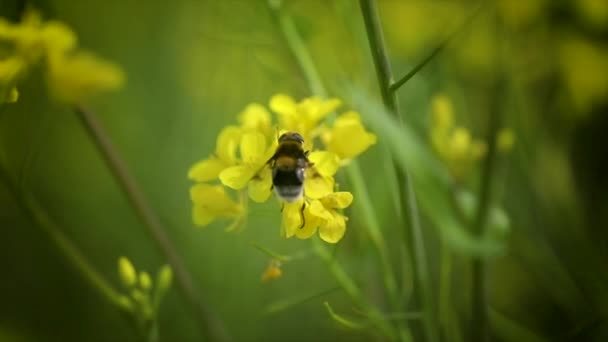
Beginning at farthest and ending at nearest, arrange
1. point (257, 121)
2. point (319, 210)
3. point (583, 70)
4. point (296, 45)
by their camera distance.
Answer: point (583, 70), point (296, 45), point (257, 121), point (319, 210)

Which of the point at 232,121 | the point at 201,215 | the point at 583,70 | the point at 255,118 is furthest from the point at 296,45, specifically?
the point at 583,70

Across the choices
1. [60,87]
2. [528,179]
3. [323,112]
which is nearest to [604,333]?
[528,179]

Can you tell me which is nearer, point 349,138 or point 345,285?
point 349,138

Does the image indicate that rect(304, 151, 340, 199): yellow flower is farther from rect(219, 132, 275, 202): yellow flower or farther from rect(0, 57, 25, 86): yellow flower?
rect(0, 57, 25, 86): yellow flower

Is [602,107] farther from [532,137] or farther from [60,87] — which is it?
[60,87]

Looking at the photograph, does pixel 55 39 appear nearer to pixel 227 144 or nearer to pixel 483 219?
pixel 227 144

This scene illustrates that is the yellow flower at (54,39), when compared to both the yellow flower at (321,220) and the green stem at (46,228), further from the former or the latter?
the yellow flower at (321,220)
